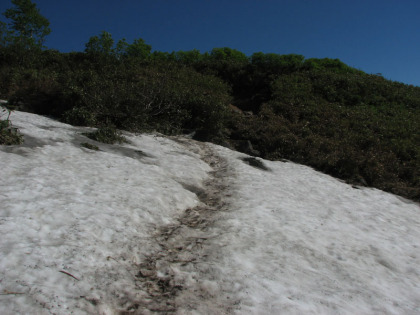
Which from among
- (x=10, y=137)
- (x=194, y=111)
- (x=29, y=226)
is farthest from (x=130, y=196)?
(x=194, y=111)

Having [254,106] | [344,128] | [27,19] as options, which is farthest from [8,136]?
[27,19]

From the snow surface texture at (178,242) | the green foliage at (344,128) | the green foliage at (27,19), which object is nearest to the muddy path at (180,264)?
the snow surface texture at (178,242)

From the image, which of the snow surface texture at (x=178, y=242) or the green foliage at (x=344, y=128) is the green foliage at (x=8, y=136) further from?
the green foliage at (x=344, y=128)

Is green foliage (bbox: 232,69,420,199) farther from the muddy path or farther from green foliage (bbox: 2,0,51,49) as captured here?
green foliage (bbox: 2,0,51,49)

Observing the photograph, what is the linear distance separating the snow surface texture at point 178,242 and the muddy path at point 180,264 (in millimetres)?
28

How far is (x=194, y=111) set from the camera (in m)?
23.1

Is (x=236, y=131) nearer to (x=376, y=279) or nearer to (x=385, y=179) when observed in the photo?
(x=385, y=179)

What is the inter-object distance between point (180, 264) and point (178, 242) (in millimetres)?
1039

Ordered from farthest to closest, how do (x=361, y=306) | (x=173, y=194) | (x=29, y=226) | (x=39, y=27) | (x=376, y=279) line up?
1. (x=39, y=27)
2. (x=173, y=194)
3. (x=376, y=279)
4. (x=29, y=226)
5. (x=361, y=306)

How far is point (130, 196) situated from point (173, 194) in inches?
63.6

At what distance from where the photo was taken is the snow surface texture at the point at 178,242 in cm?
511

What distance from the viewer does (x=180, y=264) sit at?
6.44 metres

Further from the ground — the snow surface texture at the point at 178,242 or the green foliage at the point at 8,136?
the green foliage at the point at 8,136

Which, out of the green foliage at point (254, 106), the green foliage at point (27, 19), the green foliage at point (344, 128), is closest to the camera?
the green foliage at point (344, 128)
